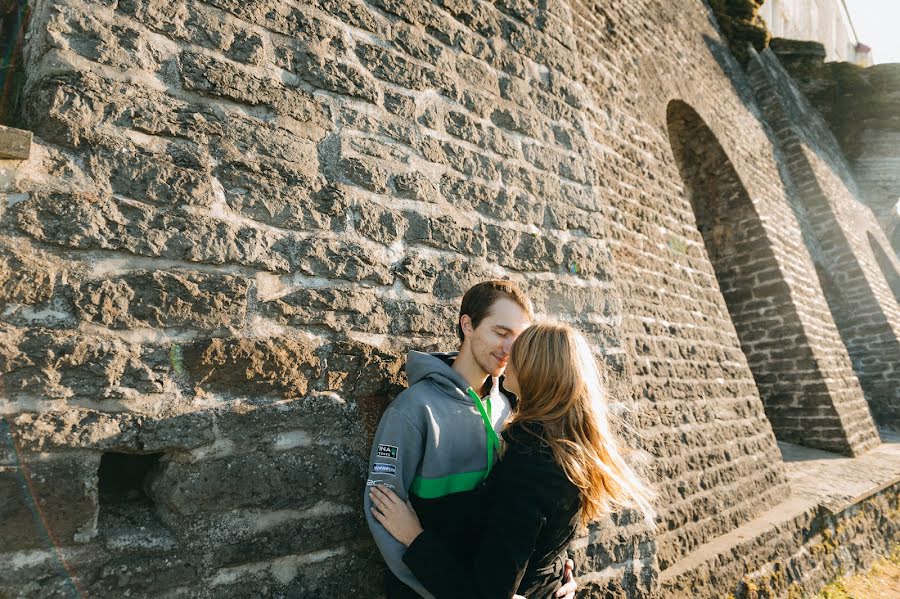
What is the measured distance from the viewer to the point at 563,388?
5.27 feet

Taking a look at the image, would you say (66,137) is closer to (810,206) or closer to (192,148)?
(192,148)

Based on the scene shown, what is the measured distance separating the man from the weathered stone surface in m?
0.61

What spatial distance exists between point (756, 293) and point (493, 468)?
21.2ft

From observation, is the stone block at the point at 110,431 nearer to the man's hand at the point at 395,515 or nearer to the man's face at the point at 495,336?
the man's hand at the point at 395,515

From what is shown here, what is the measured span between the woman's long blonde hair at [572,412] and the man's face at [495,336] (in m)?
0.13

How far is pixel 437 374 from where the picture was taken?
5.75ft

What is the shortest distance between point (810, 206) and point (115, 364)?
10565 mm

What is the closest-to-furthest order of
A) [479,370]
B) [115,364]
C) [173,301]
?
[115,364] → [173,301] → [479,370]

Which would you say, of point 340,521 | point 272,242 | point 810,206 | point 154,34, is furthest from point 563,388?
point 810,206

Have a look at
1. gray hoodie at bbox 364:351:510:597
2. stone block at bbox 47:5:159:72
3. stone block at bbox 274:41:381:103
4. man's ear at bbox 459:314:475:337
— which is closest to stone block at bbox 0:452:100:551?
gray hoodie at bbox 364:351:510:597

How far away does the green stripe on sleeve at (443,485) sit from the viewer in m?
1.61

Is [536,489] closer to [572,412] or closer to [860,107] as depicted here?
[572,412]

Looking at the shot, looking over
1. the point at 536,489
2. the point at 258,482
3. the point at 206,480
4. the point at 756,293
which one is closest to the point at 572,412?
the point at 536,489

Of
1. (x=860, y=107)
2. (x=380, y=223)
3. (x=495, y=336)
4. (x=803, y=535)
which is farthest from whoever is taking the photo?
(x=860, y=107)
